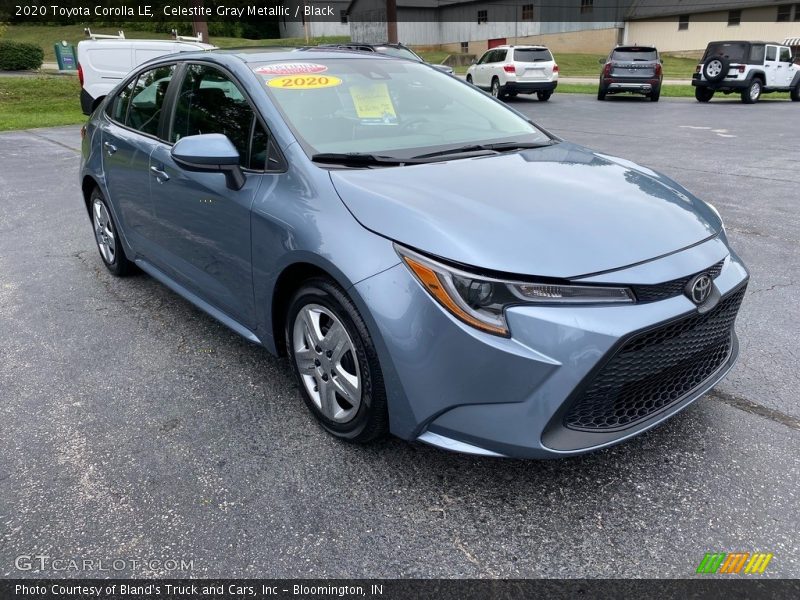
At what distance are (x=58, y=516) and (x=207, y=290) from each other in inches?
54.9

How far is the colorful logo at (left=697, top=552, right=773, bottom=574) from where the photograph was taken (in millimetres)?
2078

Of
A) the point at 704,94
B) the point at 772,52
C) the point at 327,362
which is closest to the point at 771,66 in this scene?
the point at 772,52

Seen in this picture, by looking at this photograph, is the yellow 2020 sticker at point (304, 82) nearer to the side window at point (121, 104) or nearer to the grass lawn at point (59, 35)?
the side window at point (121, 104)

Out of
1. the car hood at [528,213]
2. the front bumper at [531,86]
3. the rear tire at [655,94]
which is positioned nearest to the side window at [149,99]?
the car hood at [528,213]

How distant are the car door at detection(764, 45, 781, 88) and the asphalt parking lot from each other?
19.3 m

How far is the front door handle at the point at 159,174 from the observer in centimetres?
359

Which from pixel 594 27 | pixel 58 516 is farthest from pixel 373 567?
pixel 594 27

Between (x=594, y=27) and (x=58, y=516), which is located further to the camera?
(x=594, y=27)

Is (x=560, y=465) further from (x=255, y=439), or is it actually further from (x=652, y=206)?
(x=255, y=439)

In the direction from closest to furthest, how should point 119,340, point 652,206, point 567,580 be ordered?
point 567,580 < point 652,206 < point 119,340

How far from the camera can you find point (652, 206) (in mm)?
2586

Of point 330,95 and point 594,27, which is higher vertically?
point 594,27

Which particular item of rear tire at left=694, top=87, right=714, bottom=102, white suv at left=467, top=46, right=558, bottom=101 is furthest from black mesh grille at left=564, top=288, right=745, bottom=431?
rear tire at left=694, top=87, right=714, bottom=102

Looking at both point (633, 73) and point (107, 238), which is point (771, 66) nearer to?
point (633, 73)
